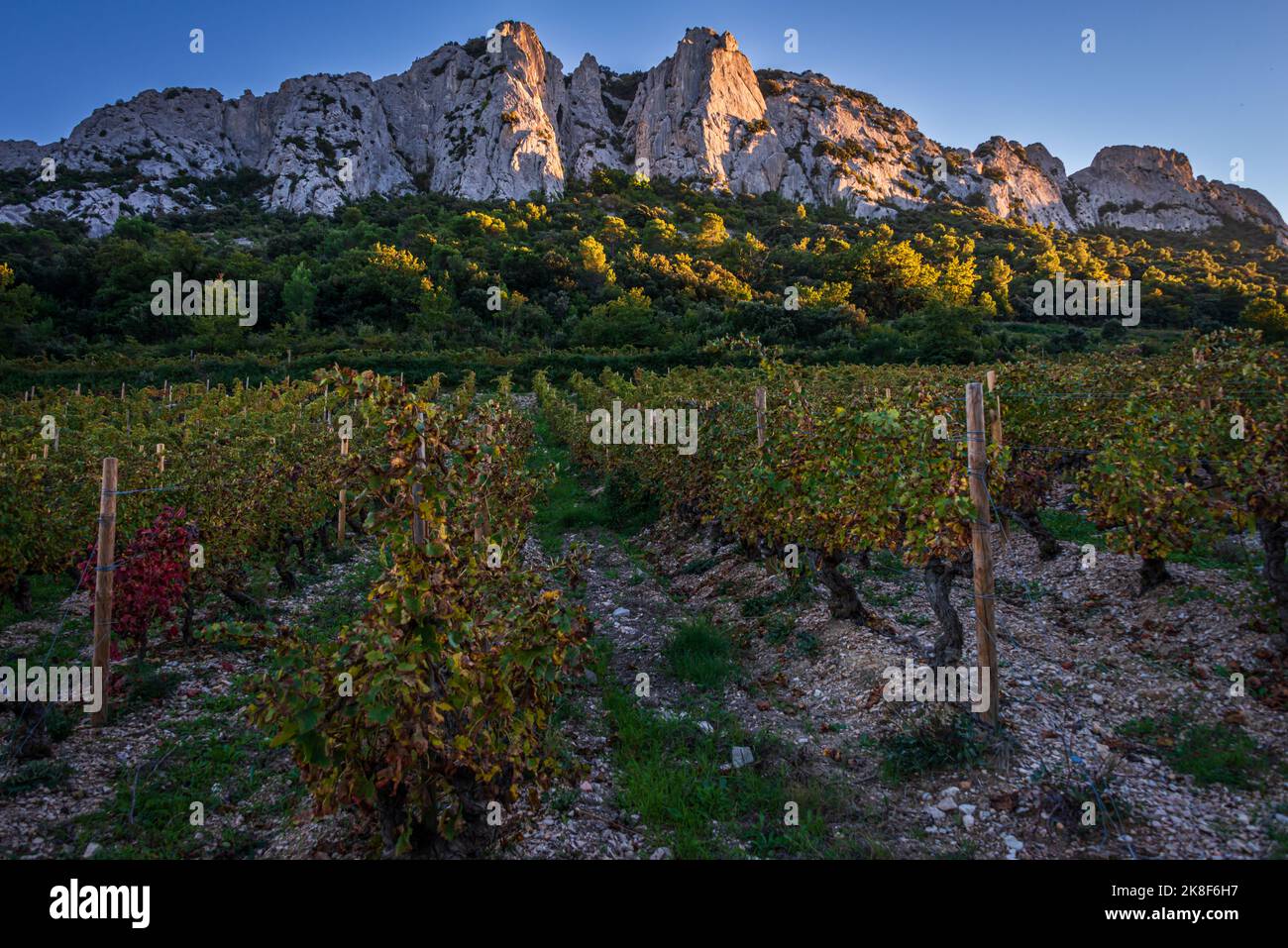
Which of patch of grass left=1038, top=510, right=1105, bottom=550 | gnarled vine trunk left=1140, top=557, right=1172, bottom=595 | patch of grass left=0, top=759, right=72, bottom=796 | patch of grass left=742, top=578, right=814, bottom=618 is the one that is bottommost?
patch of grass left=0, top=759, right=72, bottom=796

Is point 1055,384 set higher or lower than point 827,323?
lower

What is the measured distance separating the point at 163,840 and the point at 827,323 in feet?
158

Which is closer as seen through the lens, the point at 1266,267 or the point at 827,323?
the point at 827,323

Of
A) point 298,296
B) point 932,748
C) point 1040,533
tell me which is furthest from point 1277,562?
point 298,296

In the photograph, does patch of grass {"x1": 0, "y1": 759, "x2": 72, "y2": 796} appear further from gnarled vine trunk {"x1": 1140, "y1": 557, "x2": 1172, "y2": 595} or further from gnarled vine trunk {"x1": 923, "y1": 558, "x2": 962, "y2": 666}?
gnarled vine trunk {"x1": 1140, "y1": 557, "x2": 1172, "y2": 595}

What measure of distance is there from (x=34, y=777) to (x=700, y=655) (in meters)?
5.78

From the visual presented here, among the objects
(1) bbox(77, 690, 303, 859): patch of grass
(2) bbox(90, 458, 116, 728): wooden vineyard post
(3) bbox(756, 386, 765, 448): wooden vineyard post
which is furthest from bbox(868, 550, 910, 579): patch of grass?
(2) bbox(90, 458, 116, 728): wooden vineyard post

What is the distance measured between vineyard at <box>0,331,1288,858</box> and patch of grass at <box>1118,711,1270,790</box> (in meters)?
0.03

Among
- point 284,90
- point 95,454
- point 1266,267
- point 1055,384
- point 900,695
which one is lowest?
point 900,695

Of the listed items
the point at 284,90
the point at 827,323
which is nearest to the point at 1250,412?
the point at 827,323

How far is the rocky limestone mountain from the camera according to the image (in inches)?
3442

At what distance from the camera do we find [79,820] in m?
4.44

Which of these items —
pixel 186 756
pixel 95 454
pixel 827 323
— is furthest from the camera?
pixel 827 323

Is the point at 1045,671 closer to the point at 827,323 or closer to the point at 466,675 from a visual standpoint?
the point at 466,675
